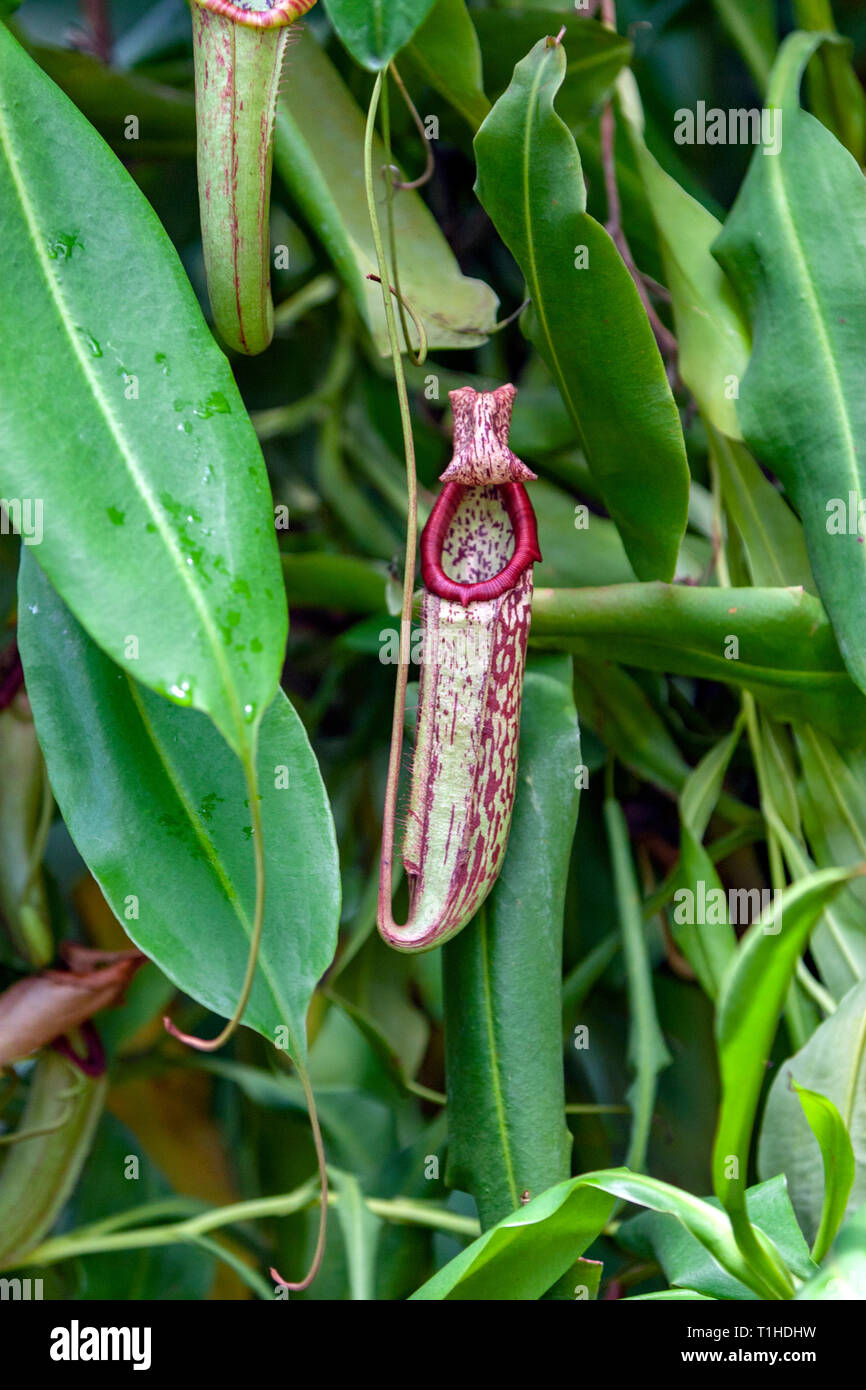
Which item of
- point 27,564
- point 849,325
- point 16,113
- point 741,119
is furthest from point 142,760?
point 741,119

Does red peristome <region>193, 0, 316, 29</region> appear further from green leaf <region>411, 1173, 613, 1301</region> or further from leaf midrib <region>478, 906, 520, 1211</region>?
green leaf <region>411, 1173, 613, 1301</region>

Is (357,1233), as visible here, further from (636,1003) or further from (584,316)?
(584,316)

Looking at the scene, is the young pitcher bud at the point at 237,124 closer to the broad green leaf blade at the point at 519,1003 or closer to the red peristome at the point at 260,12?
the red peristome at the point at 260,12

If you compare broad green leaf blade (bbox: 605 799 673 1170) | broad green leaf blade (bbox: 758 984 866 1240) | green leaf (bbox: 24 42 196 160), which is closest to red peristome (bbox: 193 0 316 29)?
green leaf (bbox: 24 42 196 160)

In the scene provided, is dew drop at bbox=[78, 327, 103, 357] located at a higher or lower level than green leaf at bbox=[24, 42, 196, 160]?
lower
